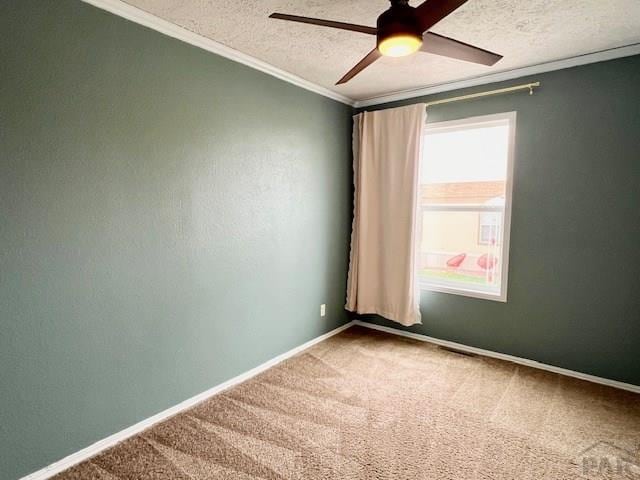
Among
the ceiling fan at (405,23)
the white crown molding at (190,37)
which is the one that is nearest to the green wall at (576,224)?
the white crown molding at (190,37)

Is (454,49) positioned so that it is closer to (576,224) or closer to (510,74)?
(510,74)

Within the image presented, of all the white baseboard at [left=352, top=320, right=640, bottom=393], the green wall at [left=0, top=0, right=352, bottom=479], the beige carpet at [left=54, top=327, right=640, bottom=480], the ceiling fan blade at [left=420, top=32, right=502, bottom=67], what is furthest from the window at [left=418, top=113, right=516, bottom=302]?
the green wall at [left=0, top=0, right=352, bottom=479]

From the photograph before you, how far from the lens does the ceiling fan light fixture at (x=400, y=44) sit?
1.47m

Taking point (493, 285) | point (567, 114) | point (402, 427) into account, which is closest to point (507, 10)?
point (567, 114)

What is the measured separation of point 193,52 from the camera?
2295 mm

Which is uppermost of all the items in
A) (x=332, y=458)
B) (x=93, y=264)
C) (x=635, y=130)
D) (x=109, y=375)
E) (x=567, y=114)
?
(x=567, y=114)

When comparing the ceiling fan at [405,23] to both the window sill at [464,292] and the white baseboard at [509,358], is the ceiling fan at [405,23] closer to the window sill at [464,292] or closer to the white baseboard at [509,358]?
the window sill at [464,292]

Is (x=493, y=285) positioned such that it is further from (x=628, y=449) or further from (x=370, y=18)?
(x=370, y=18)

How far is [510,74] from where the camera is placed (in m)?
2.92

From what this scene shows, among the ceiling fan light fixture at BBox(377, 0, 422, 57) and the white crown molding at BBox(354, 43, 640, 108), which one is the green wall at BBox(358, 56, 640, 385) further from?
the ceiling fan light fixture at BBox(377, 0, 422, 57)

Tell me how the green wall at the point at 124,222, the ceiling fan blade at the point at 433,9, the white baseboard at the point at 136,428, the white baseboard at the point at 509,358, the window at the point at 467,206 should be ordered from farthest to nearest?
the window at the point at 467,206
the white baseboard at the point at 509,358
the white baseboard at the point at 136,428
the green wall at the point at 124,222
the ceiling fan blade at the point at 433,9

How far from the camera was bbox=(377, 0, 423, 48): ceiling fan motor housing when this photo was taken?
145 centimetres

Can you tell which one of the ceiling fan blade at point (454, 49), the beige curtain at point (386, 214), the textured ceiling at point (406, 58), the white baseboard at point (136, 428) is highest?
the textured ceiling at point (406, 58)

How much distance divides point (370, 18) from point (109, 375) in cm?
252
